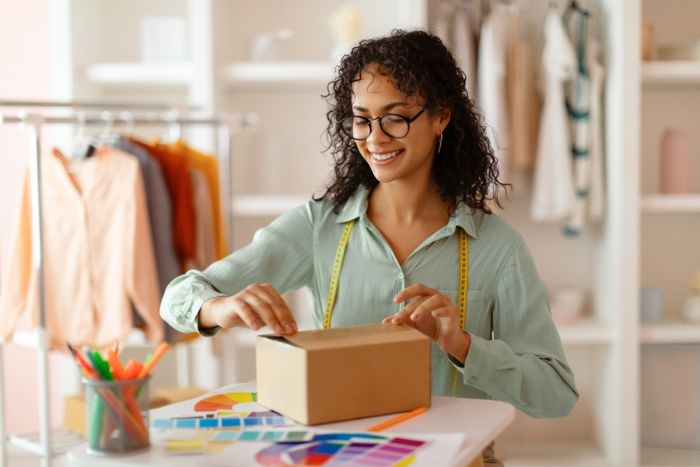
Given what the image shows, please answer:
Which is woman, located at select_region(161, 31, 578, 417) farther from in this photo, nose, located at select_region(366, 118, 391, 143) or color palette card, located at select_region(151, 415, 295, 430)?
color palette card, located at select_region(151, 415, 295, 430)

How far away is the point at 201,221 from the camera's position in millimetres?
2980

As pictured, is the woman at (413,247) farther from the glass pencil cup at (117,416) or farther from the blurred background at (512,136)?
the blurred background at (512,136)

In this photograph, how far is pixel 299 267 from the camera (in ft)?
5.79

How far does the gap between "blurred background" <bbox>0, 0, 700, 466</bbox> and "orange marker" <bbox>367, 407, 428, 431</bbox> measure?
5.49ft

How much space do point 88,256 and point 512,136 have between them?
5.21 ft

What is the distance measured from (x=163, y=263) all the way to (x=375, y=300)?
1.35m

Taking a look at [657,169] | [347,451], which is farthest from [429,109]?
[657,169]

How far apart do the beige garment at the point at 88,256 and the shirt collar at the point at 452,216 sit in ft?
3.91

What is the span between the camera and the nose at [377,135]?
1.57m

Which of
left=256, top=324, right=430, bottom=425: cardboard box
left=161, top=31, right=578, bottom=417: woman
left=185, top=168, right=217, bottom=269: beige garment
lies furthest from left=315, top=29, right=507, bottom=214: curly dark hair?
left=185, top=168, right=217, bottom=269: beige garment

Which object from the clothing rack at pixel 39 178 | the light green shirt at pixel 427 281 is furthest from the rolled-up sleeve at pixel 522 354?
the clothing rack at pixel 39 178

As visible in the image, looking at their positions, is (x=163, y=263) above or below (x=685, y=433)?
above

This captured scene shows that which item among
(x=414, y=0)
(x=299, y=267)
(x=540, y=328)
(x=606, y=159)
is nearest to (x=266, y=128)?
(x=414, y=0)

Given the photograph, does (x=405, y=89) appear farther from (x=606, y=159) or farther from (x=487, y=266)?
(x=606, y=159)
